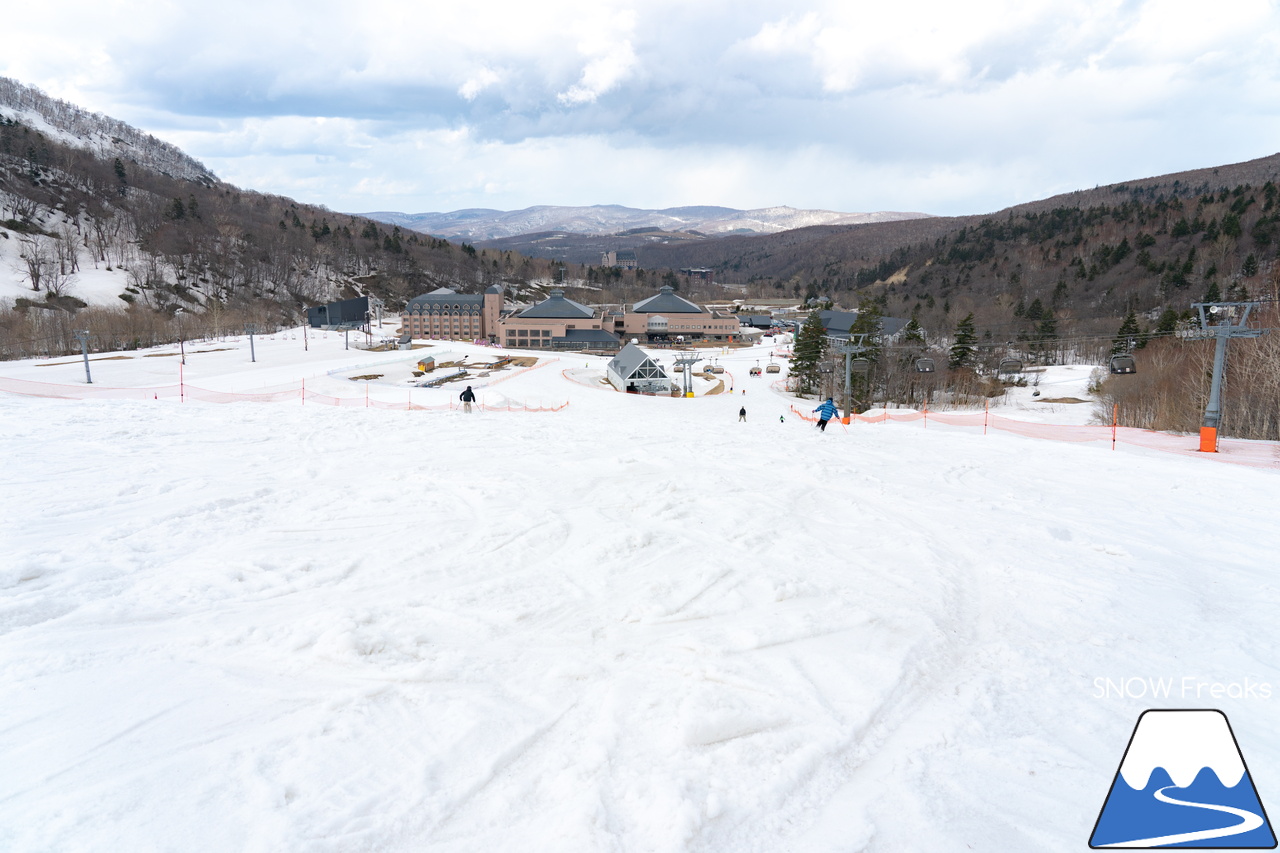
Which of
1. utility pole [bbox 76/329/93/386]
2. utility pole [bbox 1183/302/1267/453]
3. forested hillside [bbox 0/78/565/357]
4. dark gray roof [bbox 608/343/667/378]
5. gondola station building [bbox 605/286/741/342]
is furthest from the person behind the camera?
gondola station building [bbox 605/286/741/342]

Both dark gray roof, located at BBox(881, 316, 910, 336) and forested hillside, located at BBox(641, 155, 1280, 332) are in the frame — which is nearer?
dark gray roof, located at BBox(881, 316, 910, 336)

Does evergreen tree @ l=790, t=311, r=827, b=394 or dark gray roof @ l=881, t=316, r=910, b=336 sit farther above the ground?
dark gray roof @ l=881, t=316, r=910, b=336

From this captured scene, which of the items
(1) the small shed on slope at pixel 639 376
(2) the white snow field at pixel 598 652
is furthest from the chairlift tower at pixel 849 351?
(1) the small shed on slope at pixel 639 376

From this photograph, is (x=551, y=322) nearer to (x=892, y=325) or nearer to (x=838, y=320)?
(x=838, y=320)

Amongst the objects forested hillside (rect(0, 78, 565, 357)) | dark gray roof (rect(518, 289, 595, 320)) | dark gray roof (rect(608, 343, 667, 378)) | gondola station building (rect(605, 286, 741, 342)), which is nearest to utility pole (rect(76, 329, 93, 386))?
forested hillside (rect(0, 78, 565, 357))

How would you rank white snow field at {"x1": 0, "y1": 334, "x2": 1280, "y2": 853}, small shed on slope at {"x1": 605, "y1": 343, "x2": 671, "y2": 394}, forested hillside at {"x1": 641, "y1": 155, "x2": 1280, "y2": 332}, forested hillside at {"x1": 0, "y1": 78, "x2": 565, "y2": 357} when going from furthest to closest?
forested hillside at {"x1": 641, "y1": 155, "x2": 1280, "y2": 332}, forested hillside at {"x1": 0, "y1": 78, "x2": 565, "y2": 357}, small shed on slope at {"x1": 605, "y1": 343, "x2": 671, "y2": 394}, white snow field at {"x1": 0, "y1": 334, "x2": 1280, "y2": 853}

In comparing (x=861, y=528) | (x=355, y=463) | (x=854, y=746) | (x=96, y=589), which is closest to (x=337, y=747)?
(x=854, y=746)

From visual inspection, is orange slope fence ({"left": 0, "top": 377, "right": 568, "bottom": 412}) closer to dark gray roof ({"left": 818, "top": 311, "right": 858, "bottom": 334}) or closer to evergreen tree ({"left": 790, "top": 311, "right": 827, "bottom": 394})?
evergreen tree ({"left": 790, "top": 311, "right": 827, "bottom": 394})
